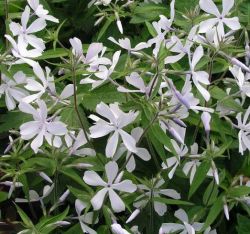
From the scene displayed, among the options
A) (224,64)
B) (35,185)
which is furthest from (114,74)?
(35,185)

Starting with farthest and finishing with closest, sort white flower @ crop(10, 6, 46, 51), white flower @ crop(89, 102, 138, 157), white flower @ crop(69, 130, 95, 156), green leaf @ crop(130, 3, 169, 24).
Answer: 1. green leaf @ crop(130, 3, 169, 24)
2. white flower @ crop(10, 6, 46, 51)
3. white flower @ crop(69, 130, 95, 156)
4. white flower @ crop(89, 102, 138, 157)

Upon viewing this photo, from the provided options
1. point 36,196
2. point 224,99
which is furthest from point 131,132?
point 36,196

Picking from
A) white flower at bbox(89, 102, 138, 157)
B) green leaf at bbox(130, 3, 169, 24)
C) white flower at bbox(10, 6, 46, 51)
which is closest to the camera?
white flower at bbox(89, 102, 138, 157)

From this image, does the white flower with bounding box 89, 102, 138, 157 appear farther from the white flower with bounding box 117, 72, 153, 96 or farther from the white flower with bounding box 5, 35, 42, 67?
the white flower with bounding box 5, 35, 42, 67

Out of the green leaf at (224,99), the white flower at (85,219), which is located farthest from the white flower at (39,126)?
the green leaf at (224,99)

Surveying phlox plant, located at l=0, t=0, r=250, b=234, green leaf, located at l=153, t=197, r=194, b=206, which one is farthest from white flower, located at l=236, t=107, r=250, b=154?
green leaf, located at l=153, t=197, r=194, b=206

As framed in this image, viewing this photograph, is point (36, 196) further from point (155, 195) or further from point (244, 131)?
point (244, 131)

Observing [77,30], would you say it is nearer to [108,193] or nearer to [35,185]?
[35,185]
